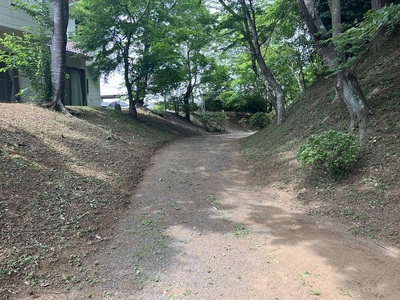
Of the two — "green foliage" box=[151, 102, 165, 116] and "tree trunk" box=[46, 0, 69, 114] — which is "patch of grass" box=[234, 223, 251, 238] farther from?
"green foliage" box=[151, 102, 165, 116]

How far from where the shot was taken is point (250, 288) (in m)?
3.22

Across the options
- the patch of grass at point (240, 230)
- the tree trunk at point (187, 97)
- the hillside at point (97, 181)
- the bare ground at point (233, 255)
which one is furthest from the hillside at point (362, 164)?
the tree trunk at point (187, 97)

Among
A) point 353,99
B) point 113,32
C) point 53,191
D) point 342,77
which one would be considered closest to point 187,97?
point 113,32

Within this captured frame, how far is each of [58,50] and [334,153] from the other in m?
9.91

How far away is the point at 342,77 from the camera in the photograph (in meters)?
7.05

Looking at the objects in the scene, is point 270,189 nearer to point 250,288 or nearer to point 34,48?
point 250,288

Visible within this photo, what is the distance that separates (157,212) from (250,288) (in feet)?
8.40

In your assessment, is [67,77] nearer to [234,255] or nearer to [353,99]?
[353,99]

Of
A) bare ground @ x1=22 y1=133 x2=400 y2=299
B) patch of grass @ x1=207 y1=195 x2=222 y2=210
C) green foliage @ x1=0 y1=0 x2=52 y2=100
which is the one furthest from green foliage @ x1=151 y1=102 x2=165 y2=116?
patch of grass @ x1=207 y1=195 x2=222 y2=210

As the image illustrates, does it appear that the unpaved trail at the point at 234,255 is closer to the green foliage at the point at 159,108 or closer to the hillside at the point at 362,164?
the hillside at the point at 362,164

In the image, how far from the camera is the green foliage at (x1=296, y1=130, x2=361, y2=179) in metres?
5.57

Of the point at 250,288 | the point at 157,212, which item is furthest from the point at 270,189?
the point at 250,288

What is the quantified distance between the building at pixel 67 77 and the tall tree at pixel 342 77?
10701 millimetres

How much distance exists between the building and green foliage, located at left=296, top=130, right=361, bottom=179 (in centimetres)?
1181
